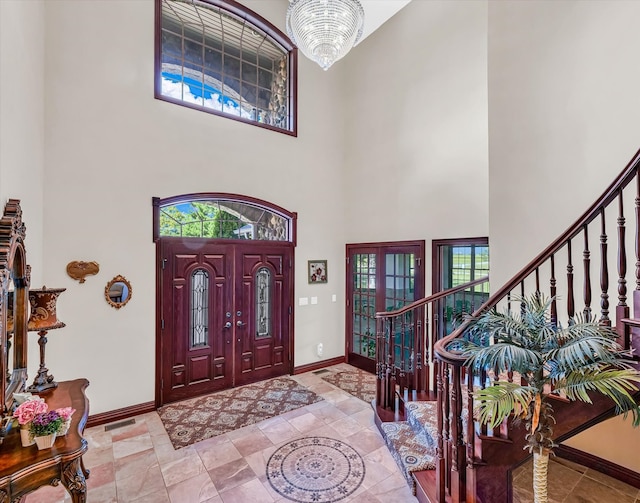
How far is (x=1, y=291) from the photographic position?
1928 millimetres

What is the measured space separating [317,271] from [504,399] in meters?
4.14

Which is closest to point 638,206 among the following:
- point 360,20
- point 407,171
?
point 360,20

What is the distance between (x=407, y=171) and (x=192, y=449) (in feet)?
14.8

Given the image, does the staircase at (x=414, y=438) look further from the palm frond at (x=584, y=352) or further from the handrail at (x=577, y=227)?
the palm frond at (x=584, y=352)

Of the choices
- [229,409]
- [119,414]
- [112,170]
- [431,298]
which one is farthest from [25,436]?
[431,298]

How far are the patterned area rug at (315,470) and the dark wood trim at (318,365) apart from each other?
2.01 m

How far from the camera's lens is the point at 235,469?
304 cm

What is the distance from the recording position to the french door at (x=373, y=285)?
4.99 metres

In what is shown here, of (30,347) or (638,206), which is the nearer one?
(638,206)

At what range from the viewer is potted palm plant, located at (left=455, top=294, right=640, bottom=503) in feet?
5.79

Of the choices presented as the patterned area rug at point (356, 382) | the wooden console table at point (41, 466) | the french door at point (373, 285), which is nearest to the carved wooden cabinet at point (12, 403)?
the wooden console table at point (41, 466)

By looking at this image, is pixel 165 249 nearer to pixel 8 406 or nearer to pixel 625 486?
pixel 8 406

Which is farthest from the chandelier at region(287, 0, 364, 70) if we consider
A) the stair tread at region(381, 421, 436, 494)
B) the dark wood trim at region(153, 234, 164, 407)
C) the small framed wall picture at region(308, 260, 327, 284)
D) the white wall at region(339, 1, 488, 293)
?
the stair tread at region(381, 421, 436, 494)

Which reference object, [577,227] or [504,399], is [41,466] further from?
[577,227]
